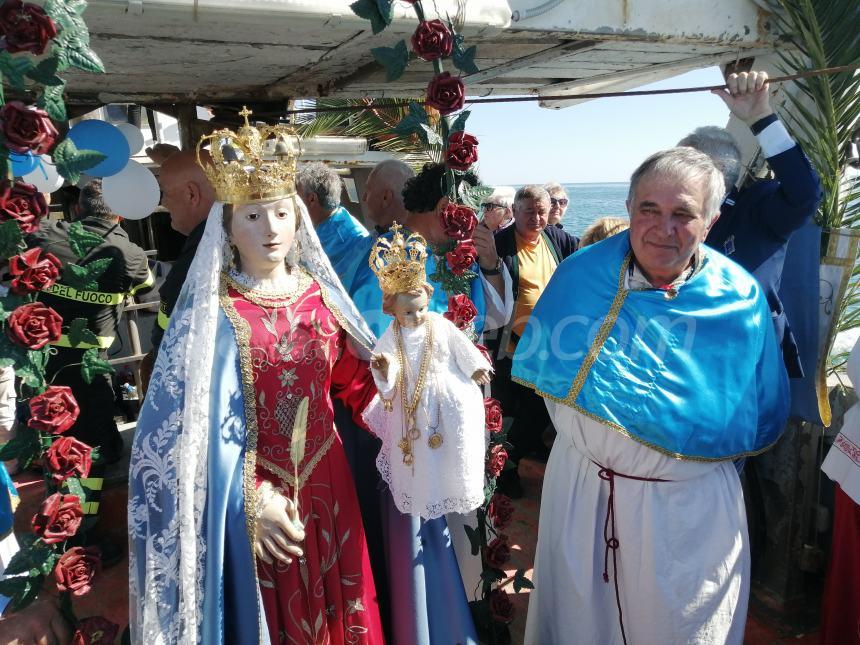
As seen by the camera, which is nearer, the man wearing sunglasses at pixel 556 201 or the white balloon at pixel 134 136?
the white balloon at pixel 134 136

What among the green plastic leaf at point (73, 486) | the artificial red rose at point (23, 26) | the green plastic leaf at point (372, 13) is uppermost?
the green plastic leaf at point (372, 13)

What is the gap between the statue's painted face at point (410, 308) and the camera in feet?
7.24

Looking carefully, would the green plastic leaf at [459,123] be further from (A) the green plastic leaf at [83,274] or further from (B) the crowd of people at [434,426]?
(A) the green plastic leaf at [83,274]

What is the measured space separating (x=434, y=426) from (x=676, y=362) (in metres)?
0.94

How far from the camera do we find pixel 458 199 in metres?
2.59

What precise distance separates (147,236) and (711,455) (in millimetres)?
8594

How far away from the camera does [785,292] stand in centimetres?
316

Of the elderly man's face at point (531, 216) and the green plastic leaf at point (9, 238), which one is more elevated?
the elderly man's face at point (531, 216)

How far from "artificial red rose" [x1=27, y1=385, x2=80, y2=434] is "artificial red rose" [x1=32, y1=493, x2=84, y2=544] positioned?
210mm

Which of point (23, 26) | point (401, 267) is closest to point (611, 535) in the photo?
point (401, 267)

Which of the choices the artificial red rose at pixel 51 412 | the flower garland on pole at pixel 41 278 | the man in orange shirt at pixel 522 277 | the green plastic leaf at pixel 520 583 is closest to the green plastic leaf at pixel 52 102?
the flower garland on pole at pixel 41 278

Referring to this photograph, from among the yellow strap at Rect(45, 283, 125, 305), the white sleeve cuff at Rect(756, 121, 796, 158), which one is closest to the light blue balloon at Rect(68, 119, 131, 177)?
the yellow strap at Rect(45, 283, 125, 305)

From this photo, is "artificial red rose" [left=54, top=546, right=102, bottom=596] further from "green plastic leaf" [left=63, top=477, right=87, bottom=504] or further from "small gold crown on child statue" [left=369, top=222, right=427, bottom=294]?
"small gold crown on child statue" [left=369, top=222, right=427, bottom=294]

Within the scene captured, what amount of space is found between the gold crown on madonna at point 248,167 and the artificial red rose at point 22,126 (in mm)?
549
